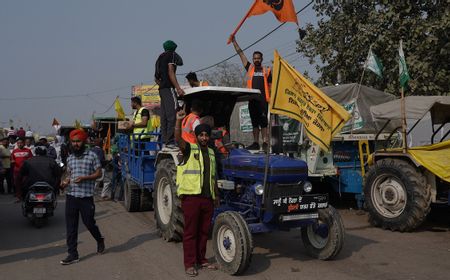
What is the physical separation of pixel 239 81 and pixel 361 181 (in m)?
32.7

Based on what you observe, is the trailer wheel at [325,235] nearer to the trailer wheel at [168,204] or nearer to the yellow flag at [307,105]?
the yellow flag at [307,105]

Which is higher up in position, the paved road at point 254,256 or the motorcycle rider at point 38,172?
the motorcycle rider at point 38,172

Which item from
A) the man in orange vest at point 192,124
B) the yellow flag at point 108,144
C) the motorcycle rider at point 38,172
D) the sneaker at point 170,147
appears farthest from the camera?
the yellow flag at point 108,144

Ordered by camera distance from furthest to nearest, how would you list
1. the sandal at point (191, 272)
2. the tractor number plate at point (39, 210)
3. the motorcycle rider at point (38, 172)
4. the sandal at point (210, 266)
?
the motorcycle rider at point (38, 172) < the tractor number plate at point (39, 210) < the sandal at point (210, 266) < the sandal at point (191, 272)

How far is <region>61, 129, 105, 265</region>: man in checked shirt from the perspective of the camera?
20.6 ft

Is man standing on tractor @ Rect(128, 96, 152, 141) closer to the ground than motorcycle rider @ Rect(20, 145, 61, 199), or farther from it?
farther from it

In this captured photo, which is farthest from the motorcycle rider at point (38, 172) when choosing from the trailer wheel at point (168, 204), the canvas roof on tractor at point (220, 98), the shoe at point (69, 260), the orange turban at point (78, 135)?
the canvas roof on tractor at point (220, 98)

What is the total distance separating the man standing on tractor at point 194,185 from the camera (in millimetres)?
5500

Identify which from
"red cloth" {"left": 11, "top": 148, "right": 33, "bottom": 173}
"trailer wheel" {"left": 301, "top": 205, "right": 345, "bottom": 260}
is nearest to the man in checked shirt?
"trailer wheel" {"left": 301, "top": 205, "right": 345, "bottom": 260}

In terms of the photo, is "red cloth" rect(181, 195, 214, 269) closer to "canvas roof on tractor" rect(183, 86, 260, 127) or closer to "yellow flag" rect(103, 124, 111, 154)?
"canvas roof on tractor" rect(183, 86, 260, 127)

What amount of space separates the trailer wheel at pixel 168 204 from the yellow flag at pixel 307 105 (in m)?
2.15

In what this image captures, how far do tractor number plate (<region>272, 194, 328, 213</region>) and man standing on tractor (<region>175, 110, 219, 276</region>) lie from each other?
2.57ft

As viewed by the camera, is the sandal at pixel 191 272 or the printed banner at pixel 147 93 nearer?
the sandal at pixel 191 272

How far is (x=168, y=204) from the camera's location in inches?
290
